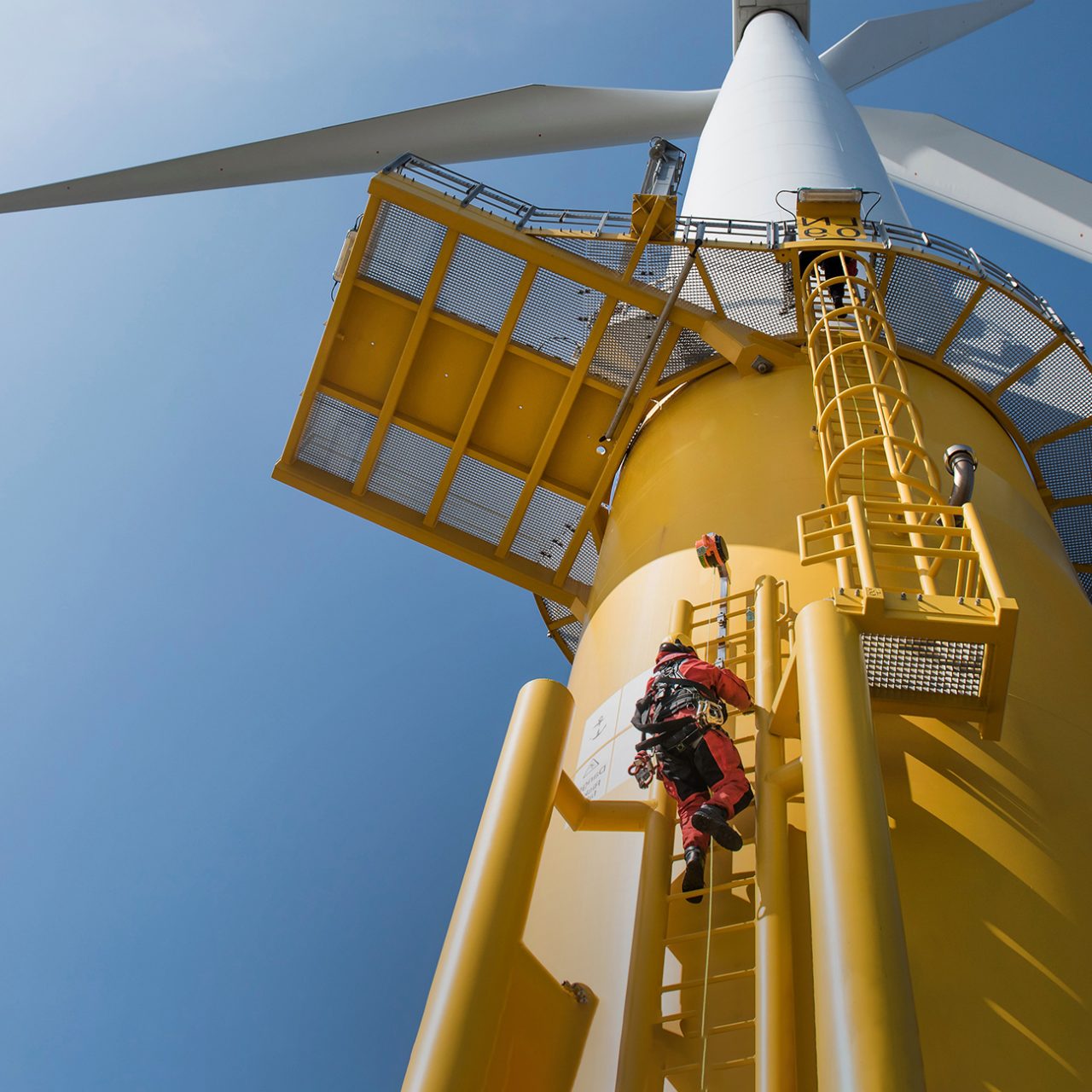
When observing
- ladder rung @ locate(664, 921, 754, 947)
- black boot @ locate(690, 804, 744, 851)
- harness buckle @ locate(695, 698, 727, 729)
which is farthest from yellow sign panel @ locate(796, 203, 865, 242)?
ladder rung @ locate(664, 921, 754, 947)

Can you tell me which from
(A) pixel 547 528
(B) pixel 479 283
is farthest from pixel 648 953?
(B) pixel 479 283

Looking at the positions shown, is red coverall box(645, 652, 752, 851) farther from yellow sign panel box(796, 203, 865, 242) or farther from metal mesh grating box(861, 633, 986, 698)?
yellow sign panel box(796, 203, 865, 242)

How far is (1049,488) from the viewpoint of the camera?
11.8 m

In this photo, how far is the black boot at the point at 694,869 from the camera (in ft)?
18.0

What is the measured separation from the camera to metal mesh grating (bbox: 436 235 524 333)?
11586 millimetres

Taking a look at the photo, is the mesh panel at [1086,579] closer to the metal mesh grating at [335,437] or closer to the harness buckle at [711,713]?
the harness buckle at [711,713]

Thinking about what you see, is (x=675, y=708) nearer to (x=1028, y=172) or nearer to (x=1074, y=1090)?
(x=1074, y=1090)

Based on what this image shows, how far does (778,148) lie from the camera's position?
14.7m

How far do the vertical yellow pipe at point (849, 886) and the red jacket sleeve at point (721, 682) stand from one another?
1.09m

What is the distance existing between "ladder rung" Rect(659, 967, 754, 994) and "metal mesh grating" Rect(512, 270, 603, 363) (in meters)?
7.90

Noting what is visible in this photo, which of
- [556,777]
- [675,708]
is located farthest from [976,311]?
[556,777]

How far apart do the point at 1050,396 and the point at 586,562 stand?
5560 mm

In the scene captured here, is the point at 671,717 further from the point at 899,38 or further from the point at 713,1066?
the point at 899,38

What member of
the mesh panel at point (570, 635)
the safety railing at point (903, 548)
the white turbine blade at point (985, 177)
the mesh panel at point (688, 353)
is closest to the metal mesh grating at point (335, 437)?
the mesh panel at point (570, 635)
